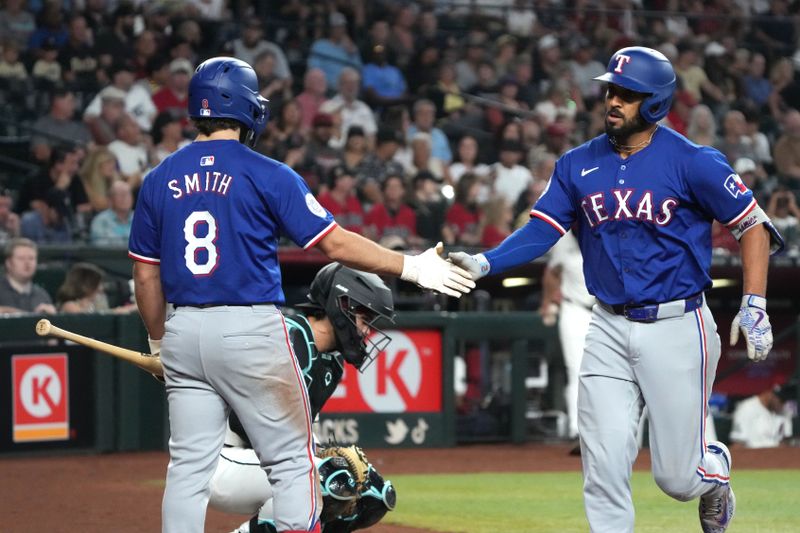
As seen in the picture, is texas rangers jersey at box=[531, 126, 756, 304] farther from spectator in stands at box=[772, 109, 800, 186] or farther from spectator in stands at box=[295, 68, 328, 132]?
spectator in stands at box=[772, 109, 800, 186]

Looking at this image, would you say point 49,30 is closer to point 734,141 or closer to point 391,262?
point 734,141

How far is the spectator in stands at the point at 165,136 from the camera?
1284cm

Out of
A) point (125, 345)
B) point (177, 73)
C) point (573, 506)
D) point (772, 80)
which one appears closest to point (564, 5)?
point (772, 80)

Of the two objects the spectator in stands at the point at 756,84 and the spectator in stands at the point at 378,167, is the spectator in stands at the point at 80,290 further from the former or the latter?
the spectator in stands at the point at 756,84

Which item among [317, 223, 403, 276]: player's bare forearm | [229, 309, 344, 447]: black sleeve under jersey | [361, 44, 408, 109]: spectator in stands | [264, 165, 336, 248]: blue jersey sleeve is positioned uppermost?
[361, 44, 408, 109]: spectator in stands

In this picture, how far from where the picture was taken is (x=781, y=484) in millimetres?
8953

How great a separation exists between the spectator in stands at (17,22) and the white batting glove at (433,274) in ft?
33.6

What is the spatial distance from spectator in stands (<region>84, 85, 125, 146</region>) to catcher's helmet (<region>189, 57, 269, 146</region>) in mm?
8509

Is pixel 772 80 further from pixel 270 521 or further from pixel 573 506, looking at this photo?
pixel 270 521

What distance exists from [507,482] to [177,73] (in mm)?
6584

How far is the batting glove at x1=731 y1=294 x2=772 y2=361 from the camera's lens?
515cm

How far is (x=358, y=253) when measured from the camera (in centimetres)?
479

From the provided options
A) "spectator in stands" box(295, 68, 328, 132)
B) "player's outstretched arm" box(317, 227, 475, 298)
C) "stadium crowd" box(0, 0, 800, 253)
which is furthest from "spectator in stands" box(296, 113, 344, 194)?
"player's outstretched arm" box(317, 227, 475, 298)

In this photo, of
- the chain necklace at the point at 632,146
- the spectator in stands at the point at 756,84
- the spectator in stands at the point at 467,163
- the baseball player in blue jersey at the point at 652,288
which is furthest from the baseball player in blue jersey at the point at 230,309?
the spectator in stands at the point at 756,84
